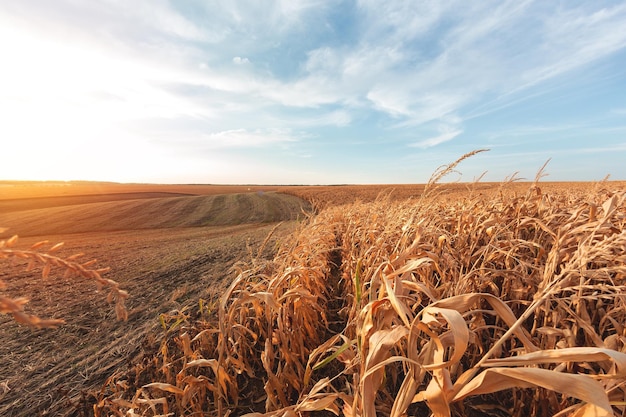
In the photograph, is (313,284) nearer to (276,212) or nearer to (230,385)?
(230,385)

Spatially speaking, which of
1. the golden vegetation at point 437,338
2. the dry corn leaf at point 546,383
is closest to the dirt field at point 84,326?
the golden vegetation at point 437,338

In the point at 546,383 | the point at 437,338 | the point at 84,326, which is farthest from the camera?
the point at 84,326

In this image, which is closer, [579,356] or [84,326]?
[579,356]

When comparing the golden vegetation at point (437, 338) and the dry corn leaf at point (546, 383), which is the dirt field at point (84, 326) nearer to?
the golden vegetation at point (437, 338)

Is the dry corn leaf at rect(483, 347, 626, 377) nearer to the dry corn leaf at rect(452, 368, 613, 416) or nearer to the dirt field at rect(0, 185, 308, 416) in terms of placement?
the dry corn leaf at rect(452, 368, 613, 416)

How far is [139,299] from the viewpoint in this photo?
466 centimetres

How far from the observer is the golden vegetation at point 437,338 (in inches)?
39.3

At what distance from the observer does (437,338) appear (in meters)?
1.03

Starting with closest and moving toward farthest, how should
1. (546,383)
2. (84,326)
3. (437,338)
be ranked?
1. (546,383)
2. (437,338)
3. (84,326)

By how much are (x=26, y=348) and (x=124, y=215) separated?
87.0 feet

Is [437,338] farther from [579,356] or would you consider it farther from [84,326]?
[84,326]

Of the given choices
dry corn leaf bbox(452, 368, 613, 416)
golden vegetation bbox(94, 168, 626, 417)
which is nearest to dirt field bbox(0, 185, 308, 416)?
golden vegetation bbox(94, 168, 626, 417)

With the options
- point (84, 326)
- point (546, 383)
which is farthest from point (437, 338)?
point (84, 326)

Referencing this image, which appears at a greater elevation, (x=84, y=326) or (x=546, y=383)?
(x=546, y=383)
